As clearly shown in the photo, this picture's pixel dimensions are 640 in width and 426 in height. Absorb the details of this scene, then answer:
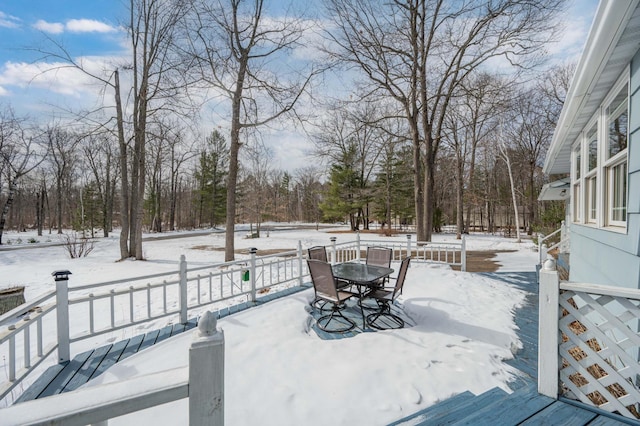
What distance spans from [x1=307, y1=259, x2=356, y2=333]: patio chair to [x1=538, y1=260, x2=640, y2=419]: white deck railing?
2.38 meters

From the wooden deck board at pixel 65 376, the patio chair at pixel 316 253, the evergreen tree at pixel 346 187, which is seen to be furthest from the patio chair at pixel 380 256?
the evergreen tree at pixel 346 187

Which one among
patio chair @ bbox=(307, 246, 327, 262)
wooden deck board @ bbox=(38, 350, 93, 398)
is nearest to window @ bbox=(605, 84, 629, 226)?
patio chair @ bbox=(307, 246, 327, 262)

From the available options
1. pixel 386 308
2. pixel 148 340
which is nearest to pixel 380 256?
pixel 386 308

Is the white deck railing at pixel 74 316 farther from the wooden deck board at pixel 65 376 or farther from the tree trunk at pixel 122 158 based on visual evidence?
the tree trunk at pixel 122 158

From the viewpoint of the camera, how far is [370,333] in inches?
149

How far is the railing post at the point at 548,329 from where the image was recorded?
210 cm

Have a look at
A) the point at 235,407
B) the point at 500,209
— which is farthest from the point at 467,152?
the point at 235,407

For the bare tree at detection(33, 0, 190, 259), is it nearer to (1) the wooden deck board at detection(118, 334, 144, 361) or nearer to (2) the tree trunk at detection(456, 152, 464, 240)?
(1) the wooden deck board at detection(118, 334, 144, 361)

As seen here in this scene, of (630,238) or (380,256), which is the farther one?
(380,256)

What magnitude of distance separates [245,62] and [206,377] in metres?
10.9

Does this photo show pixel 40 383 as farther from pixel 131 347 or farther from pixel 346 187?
pixel 346 187

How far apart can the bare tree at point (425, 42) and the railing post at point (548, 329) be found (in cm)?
940

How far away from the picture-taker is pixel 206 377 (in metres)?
0.95

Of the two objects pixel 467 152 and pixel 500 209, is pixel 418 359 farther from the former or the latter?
pixel 500 209
